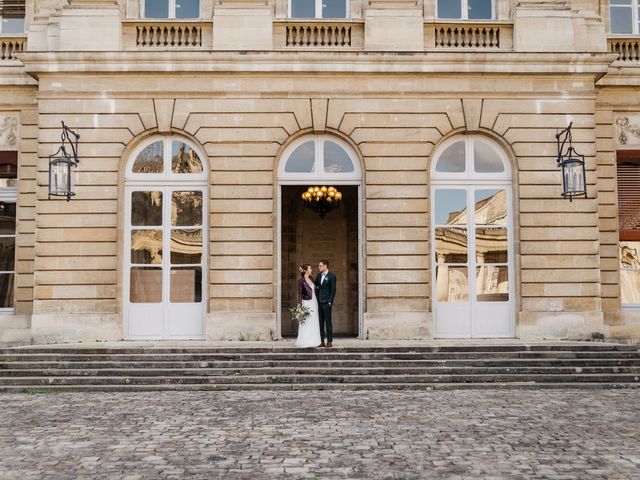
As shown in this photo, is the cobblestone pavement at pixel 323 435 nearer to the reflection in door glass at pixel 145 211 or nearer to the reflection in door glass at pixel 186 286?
the reflection in door glass at pixel 186 286

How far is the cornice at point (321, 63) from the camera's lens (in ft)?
48.2

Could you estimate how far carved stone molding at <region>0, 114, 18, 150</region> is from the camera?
15703 millimetres

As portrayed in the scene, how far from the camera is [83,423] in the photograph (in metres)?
8.69

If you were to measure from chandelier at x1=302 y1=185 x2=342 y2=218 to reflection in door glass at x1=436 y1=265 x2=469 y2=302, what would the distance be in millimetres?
3080

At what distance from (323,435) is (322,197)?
9127 mm

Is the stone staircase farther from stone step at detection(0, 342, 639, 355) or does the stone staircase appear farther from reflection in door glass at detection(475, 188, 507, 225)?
reflection in door glass at detection(475, 188, 507, 225)

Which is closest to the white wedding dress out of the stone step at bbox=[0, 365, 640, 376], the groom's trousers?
the groom's trousers

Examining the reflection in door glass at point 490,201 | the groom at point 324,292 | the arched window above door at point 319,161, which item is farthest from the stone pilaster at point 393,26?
the groom at point 324,292

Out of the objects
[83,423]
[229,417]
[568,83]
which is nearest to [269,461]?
[229,417]

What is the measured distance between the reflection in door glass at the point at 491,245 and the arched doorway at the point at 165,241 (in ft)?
20.1

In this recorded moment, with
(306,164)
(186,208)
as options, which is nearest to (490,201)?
(306,164)

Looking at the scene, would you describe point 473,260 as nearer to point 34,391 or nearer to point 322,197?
point 322,197

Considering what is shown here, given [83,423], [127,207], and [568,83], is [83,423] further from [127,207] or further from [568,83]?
[568,83]

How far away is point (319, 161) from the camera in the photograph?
15.1 meters
